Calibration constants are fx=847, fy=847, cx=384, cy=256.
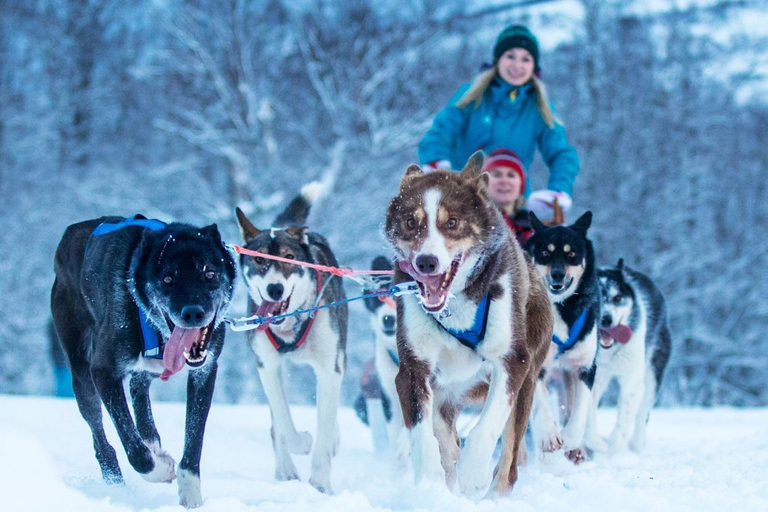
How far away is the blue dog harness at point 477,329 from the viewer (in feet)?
8.66

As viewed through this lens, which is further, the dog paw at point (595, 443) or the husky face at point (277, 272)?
the dog paw at point (595, 443)

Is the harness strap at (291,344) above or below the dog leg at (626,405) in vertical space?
above

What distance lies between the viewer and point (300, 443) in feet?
12.8

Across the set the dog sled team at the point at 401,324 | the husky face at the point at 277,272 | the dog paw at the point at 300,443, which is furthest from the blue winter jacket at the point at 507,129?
the dog paw at the point at 300,443

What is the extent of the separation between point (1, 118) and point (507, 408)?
50.6ft

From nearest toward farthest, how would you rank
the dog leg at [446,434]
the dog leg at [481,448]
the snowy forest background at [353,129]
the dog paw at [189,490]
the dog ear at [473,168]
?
the dog leg at [481,448], the dog paw at [189,490], the dog ear at [473,168], the dog leg at [446,434], the snowy forest background at [353,129]

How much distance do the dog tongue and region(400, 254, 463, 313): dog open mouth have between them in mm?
2146

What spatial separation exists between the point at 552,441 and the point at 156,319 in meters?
1.73

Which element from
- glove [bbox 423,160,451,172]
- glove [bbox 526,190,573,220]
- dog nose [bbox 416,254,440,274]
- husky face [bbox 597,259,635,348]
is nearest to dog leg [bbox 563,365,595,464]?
husky face [bbox 597,259,635,348]

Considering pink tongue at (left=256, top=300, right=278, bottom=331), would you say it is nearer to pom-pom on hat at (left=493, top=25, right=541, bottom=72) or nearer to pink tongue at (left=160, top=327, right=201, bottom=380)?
pink tongue at (left=160, top=327, right=201, bottom=380)

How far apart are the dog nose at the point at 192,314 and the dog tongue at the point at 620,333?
8.48ft

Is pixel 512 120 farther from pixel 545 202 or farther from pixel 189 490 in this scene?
pixel 189 490

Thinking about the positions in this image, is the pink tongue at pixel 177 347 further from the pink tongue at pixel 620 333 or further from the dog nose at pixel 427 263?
the pink tongue at pixel 620 333

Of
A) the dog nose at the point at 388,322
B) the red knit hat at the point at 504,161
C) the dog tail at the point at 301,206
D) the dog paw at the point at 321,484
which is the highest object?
the red knit hat at the point at 504,161
